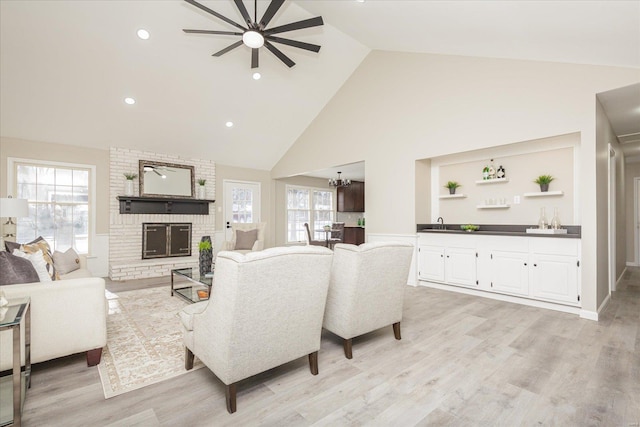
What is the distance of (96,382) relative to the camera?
2107 mm

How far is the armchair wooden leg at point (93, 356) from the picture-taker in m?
2.32

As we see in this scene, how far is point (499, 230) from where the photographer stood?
4.62 meters

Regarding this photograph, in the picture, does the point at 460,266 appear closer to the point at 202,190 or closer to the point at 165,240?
the point at 202,190

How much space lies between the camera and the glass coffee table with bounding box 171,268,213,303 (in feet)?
11.5

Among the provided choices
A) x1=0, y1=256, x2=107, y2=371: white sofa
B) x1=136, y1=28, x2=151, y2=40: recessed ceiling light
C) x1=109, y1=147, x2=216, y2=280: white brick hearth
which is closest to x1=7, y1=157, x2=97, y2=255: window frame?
x1=109, y1=147, x2=216, y2=280: white brick hearth

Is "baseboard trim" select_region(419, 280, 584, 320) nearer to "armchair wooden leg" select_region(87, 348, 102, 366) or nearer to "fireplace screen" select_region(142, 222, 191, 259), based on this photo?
"armchair wooden leg" select_region(87, 348, 102, 366)

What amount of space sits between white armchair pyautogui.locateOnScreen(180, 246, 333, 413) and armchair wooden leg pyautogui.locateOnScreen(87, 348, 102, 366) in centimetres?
89

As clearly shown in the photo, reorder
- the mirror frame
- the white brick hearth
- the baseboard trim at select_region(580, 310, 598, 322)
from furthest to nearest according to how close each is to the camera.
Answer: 1. the mirror frame
2. the white brick hearth
3. the baseboard trim at select_region(580, 310, 598, 322)

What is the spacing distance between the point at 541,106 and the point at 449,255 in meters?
2.32

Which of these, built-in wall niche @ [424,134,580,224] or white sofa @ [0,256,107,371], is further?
built-in wall niche @ [424,134,580,224]

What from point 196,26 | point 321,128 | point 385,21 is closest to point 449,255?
point 385,21

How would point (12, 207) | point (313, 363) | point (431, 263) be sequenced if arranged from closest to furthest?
1. point (313, 363)
2. point (12, 207)
3. point (431, 263)

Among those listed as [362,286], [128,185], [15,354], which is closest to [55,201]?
[128,185]

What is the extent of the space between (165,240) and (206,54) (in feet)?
12.7
